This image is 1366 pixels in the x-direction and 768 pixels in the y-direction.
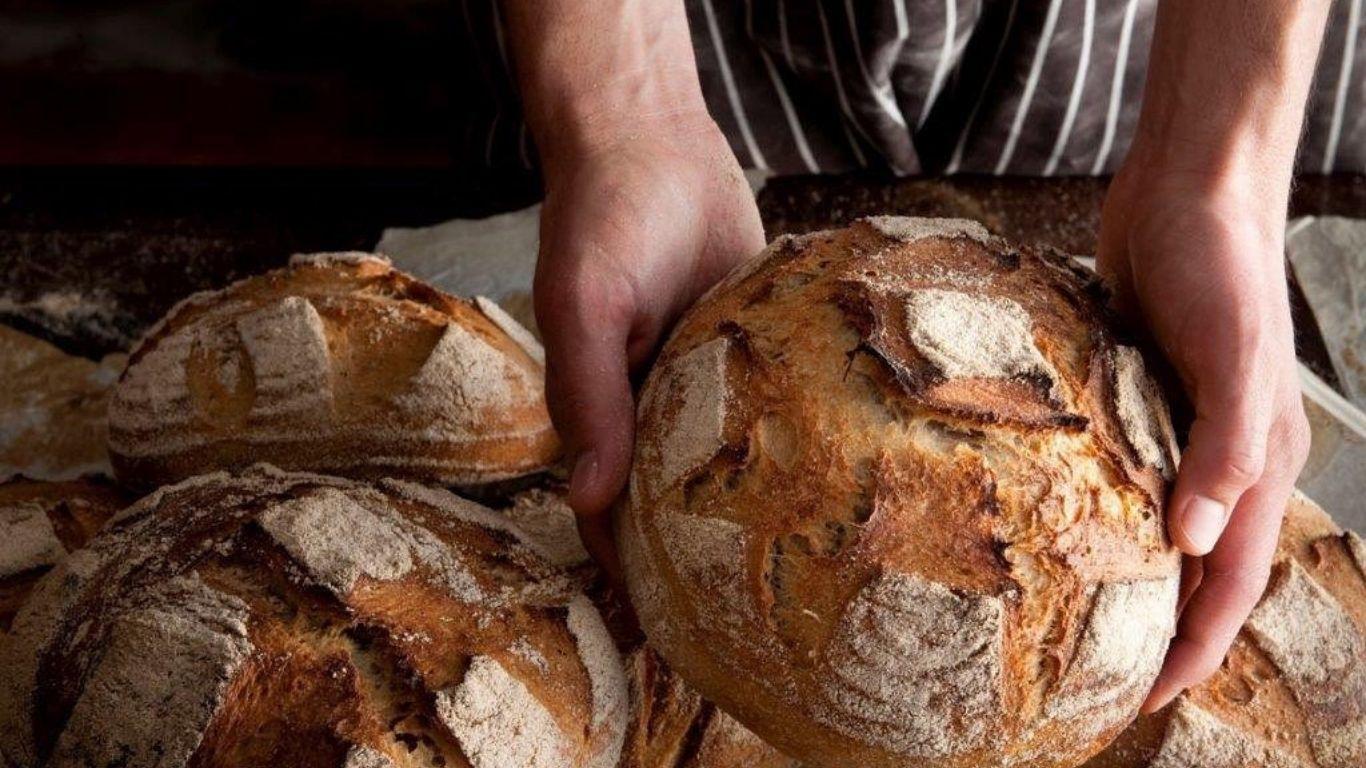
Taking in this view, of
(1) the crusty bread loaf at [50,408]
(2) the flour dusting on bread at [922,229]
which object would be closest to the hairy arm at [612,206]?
(2) the flour dusting on bread at [922,229]

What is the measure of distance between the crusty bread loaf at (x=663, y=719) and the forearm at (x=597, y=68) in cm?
60

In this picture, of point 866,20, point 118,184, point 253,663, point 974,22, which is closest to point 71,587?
point 253,663

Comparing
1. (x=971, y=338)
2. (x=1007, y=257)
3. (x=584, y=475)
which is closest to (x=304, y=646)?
(x=584, y=475)

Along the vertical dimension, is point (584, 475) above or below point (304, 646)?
above

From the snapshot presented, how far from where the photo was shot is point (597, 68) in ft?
5.59

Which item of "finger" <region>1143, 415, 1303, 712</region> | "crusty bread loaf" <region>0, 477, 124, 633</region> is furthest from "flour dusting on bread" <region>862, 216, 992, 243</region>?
"crusty bread loaf" <region>0, 477, 124, 633</region>

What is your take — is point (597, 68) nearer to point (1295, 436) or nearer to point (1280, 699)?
point (1295, 436)

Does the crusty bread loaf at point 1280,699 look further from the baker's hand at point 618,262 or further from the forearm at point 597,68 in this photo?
the forearm at point 597,68

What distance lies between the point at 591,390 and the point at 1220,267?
0.64 m

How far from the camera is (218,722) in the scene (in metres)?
1.08

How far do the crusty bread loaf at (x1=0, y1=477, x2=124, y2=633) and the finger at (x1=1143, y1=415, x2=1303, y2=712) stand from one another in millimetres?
1198

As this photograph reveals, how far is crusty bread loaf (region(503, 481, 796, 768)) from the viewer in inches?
52.7

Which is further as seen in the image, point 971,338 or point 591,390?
point 591,390

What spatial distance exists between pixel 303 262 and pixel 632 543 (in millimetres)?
672
